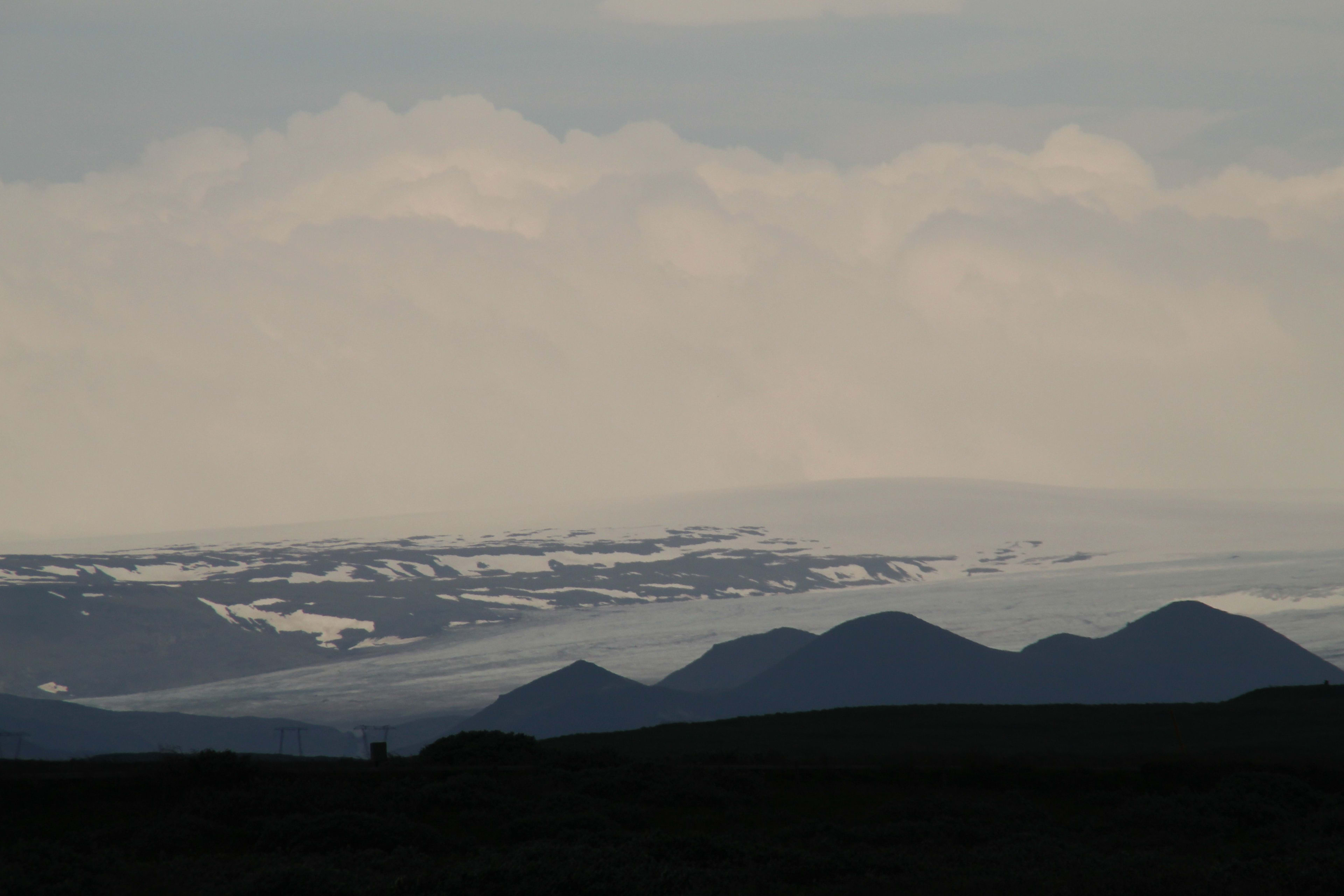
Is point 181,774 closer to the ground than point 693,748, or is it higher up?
higher up

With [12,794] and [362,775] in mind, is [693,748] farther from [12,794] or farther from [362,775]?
[12,794]

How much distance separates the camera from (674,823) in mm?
32062

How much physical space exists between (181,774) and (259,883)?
11.9 meters

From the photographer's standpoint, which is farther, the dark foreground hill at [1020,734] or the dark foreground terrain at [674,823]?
the dark foreground hill at [1020,734]

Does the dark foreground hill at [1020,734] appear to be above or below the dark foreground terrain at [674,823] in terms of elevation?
below

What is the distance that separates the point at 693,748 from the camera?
5741 centimetres

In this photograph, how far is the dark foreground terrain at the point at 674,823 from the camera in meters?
23.4

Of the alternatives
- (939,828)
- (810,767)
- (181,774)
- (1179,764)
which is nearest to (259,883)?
(181,774)

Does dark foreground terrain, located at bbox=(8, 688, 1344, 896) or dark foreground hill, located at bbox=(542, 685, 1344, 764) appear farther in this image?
dark foreground hill, located at bbox=(542, 685, 1344, 764)

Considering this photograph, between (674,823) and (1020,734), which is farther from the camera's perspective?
(1020,734)

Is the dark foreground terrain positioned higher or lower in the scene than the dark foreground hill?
higher

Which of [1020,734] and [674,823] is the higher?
[674,823]

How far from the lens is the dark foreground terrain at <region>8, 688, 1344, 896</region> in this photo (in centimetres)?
2342

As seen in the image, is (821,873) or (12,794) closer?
(821,873)
